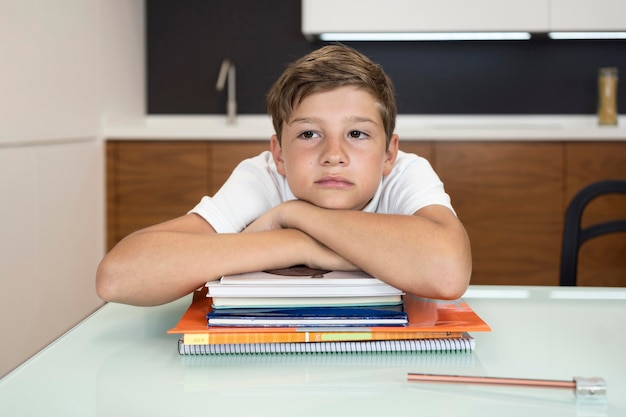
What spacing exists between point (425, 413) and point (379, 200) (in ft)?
2.78

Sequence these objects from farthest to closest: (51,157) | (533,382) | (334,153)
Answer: (51,157)
(334,153)
(533,382)

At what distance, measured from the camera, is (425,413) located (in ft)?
2.27

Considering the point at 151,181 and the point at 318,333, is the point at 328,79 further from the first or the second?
the point at 151,181

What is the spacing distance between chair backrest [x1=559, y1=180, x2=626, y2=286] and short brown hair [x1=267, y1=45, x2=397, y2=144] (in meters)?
0.52

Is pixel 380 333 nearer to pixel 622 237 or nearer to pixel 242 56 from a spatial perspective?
pixel 622 237

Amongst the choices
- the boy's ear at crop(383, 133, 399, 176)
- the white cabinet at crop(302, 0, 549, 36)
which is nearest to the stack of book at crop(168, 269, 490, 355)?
the boy's ear at crop(383, 133, 399, 176)

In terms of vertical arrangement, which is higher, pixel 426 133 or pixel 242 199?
pixel 426 133

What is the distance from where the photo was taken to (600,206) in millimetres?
3049

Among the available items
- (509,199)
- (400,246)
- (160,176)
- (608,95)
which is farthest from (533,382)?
(608,95)

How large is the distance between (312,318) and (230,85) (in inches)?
114

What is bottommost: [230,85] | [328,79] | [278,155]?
[278,155]

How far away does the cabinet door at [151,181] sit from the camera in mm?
3170

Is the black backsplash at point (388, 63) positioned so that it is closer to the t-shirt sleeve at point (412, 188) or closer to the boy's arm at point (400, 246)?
the t-shirt sleeve at point (412, 188)

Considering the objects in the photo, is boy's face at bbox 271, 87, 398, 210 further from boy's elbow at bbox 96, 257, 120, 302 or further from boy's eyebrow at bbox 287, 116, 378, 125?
boy's elbow at bbox 96, 257, 120, 302
